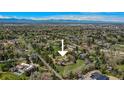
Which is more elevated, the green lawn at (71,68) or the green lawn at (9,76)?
the green lawn at (71,68)

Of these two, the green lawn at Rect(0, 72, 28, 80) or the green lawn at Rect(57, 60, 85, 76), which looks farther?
the green lawn at Rect(57, 60, 85, 76)

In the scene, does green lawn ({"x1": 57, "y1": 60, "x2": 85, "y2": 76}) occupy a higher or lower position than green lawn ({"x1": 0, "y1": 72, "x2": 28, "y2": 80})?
higher

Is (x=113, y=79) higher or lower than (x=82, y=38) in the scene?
lower

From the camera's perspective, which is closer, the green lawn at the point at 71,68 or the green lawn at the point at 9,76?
the green lawn at the point at 9,76

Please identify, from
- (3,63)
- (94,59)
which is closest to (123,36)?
(94,59)

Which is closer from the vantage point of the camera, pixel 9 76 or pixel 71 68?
pixel 9 76
